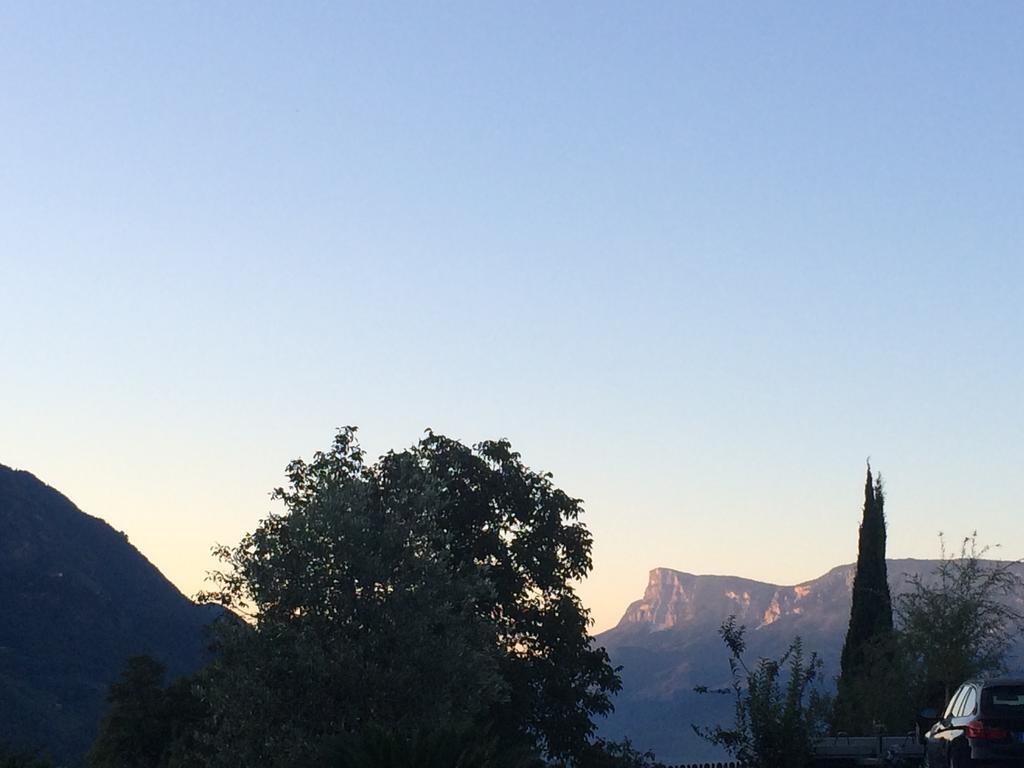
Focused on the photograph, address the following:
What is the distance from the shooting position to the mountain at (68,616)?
356ft

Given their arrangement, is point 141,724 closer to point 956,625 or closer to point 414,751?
point 956,625

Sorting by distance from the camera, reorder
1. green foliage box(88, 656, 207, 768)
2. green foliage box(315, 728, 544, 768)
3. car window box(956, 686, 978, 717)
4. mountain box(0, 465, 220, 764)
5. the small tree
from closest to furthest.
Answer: green foliage box(315, 728, 544, 768), car window box(956, 686, 978, 717), the small tree, green foliage box(88, 656, 207, 768), mountain box(0, 465, 220, 764)

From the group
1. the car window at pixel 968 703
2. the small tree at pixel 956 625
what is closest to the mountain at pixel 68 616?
the small tree at pixel 956 625

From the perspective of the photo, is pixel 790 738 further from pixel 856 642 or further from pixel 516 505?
pixel 856 642

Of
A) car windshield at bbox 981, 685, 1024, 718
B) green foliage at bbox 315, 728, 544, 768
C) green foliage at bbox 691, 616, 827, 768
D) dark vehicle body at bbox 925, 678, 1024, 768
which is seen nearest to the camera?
green foliage at bbox 315, 728, 544, 768

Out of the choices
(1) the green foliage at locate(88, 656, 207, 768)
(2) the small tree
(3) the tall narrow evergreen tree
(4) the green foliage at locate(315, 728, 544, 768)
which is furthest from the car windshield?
(1) the green foliage at locate(88, 656, 207, 768)

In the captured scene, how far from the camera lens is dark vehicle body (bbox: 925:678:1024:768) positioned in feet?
66.0

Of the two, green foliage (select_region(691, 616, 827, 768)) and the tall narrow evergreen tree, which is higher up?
the tall narrow evergreen tree

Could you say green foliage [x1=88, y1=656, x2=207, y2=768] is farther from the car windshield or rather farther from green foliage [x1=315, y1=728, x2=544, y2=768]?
the car windshield

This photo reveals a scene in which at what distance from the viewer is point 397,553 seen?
110 feet

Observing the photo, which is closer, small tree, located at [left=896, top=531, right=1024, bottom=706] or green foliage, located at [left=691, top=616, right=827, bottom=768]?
green foliage, located at [left=691, top=616, right=827, bottom=768]

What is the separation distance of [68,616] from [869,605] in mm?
102239

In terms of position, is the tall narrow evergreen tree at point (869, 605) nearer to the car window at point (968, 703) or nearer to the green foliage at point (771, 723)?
the green foliage at point (771, 723)

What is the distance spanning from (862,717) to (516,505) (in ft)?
44.2
